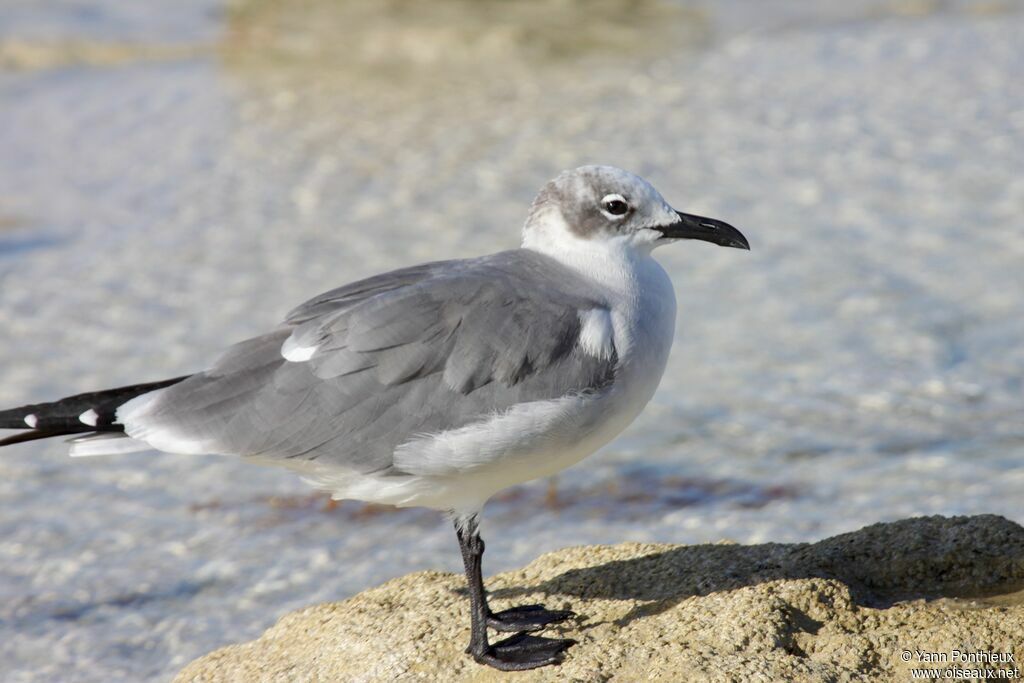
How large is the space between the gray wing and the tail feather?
0.36ft

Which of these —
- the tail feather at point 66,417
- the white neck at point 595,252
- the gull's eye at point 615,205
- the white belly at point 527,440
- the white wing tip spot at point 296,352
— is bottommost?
the white belly at point 527,440

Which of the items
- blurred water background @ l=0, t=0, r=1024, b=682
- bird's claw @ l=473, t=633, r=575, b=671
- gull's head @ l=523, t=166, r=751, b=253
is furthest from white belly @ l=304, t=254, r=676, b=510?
blurred water background @ l=0, t=0, r=1024, b=682

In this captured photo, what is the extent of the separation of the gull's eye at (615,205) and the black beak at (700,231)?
0.12m

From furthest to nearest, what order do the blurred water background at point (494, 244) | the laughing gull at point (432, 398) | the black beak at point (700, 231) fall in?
the blurred water background at point (494, 244), the black beak at point (700, 231), the laughing gull at point (432, 398)

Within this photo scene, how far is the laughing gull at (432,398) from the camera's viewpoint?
12.3 ft

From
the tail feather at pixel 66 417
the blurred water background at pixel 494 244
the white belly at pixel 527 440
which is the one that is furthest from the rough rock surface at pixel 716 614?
the blurred water background at pixel 494 244

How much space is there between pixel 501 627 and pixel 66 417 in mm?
1417

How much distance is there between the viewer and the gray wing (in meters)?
3.79

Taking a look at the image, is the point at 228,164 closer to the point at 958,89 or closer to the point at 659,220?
the point at 958,89

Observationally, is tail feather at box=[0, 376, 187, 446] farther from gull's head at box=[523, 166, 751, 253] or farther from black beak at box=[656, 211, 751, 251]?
black beak at box=[656, 211, 751, 251]

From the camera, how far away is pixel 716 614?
385cm

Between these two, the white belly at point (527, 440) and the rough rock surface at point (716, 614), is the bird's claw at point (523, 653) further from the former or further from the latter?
the white belly at point (527, 440)

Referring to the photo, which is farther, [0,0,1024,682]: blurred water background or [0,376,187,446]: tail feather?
[0,0,1024,682]: blurred water background

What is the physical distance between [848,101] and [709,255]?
110 inches
